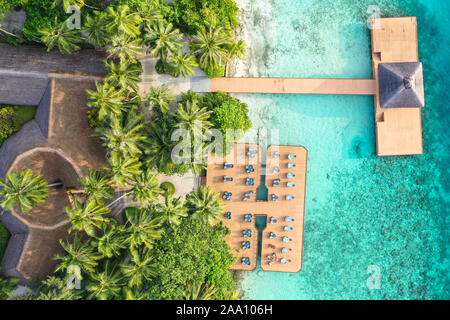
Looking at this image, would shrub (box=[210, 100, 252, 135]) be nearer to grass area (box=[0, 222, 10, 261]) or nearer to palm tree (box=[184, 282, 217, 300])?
palm tree (box=[184, 282, 217, 300])

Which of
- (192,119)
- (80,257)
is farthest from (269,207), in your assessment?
(80,257)

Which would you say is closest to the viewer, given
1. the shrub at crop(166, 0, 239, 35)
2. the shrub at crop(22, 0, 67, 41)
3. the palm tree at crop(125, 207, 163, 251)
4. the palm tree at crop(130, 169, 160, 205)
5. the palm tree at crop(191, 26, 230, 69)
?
the palm tree at crop(125, 207, 163, 251)

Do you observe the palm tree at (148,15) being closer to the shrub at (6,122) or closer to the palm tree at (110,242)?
the shrub at (6,122)

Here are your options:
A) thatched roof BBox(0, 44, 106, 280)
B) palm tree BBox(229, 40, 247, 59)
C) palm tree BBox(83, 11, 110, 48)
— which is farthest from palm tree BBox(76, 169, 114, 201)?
palm tree BBox(229, 40, 247, 59)

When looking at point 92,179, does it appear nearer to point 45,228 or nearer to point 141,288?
point 45,228

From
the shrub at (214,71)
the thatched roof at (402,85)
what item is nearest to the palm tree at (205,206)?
the shrub at (214,71)

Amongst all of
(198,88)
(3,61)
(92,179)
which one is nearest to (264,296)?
(92,179)
